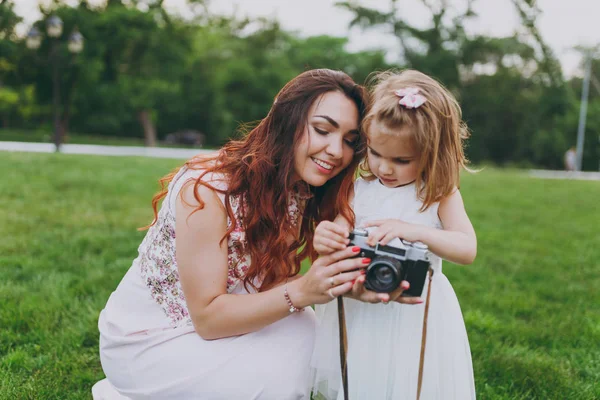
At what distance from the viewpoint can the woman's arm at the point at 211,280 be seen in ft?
6.75

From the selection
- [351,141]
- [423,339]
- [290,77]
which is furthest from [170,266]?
[290,77]

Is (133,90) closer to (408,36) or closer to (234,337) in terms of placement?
(408,36)

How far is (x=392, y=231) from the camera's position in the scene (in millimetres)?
1869

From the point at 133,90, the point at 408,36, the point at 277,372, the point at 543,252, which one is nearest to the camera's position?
the point at 277,372

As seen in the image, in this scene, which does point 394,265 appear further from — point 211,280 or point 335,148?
point 211,280

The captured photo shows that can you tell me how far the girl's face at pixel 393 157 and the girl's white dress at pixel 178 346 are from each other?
0.44m

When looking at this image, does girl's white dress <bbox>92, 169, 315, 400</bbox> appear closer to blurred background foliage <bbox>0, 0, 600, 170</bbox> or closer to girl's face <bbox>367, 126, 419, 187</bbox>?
girl's face <bbox>367, 126, 419, 187</bbox>

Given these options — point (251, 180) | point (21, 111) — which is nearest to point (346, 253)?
point (251, 180)

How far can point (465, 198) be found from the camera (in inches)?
365

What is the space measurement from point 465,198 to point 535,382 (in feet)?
22.4

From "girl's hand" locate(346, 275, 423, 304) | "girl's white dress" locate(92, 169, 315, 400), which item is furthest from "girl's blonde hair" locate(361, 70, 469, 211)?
"girl's white dress" locate(92, 169, 315, 400)

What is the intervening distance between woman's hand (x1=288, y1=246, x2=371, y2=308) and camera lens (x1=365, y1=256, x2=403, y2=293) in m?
0.05

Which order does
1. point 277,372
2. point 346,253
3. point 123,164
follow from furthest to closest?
point 123,164
point 277,372
point 346,253

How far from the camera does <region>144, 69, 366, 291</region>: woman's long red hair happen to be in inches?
86.1
